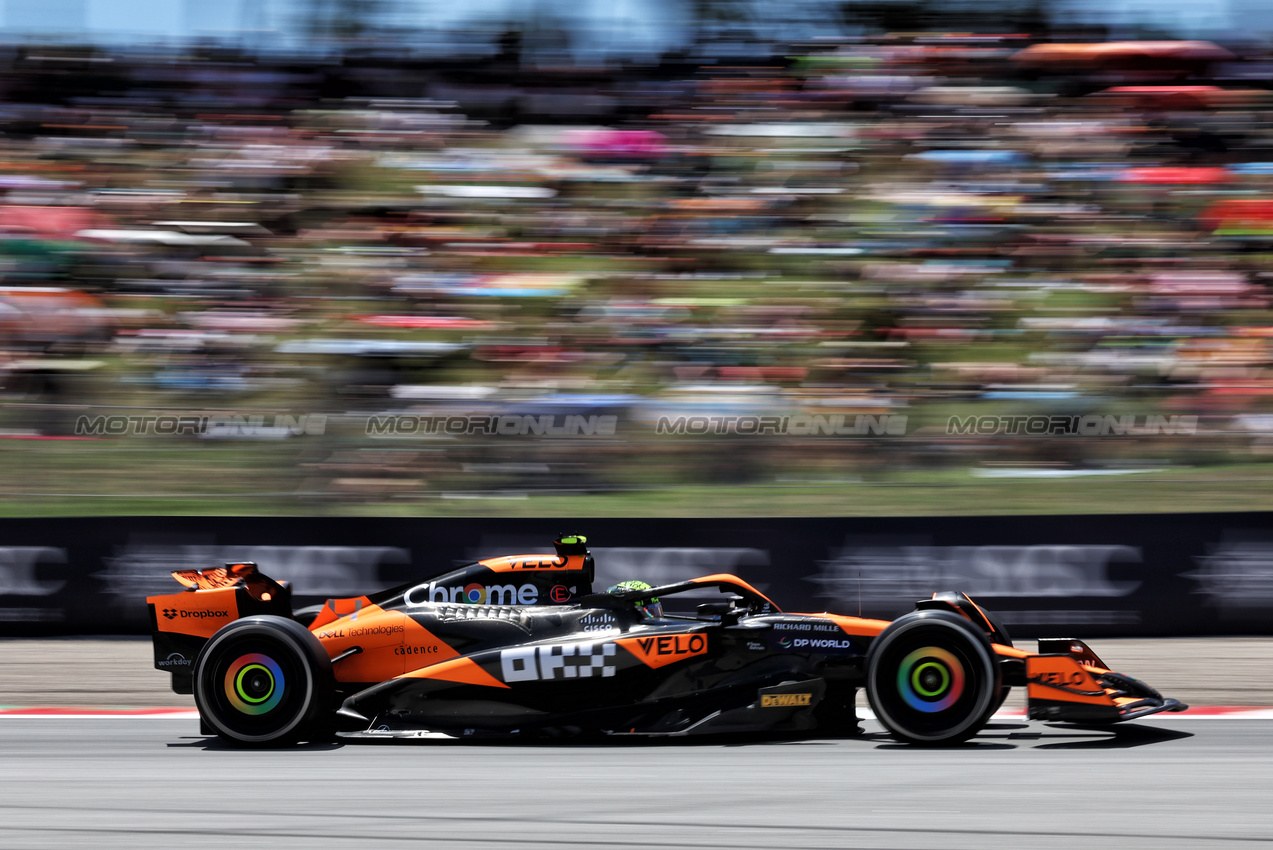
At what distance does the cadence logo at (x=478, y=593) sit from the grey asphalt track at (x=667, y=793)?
0.68m

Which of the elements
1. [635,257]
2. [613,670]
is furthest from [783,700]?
[635,257]

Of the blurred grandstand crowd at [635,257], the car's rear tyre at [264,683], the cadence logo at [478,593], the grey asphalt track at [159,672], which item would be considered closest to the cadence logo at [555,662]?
the cadence logo at [478,593]

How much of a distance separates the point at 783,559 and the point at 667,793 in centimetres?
416

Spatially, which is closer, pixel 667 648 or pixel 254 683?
pixel 667 648

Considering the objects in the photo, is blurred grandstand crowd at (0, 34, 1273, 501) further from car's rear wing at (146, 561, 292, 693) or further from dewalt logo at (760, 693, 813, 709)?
dewalt logo at (760, 693, 813, 709)

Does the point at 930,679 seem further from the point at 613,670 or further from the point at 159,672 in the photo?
the point at 159,672

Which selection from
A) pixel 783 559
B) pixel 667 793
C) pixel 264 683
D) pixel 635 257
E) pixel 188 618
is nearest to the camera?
pixel 667 793

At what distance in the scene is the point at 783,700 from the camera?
19.4 ft

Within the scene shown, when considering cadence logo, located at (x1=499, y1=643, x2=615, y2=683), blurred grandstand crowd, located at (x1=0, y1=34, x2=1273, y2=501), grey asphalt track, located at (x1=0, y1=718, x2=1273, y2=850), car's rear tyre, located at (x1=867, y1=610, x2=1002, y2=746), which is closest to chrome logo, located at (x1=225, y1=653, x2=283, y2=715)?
grey asphalt track, located at (x1=0, y1=718, x2=1273, y2=850)

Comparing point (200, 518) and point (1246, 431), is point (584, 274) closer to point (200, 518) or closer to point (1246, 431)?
point (200, 518)

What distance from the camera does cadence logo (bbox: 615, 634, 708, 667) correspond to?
5.87 meters

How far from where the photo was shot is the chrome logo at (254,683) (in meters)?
6.11

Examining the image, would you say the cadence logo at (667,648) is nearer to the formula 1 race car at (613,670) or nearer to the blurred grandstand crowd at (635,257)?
the formula 1 race car at (613,670)

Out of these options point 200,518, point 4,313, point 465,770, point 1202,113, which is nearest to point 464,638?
point 465,770
